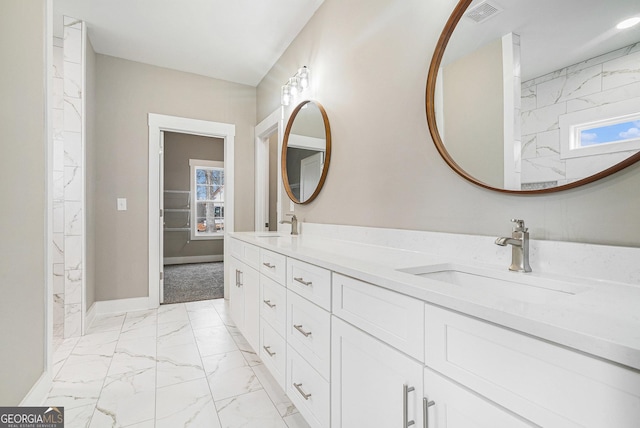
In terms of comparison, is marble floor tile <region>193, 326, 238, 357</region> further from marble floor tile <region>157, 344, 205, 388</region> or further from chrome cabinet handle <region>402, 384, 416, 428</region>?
chrome cabinet handle <region>402, 384, 416, 428</region>

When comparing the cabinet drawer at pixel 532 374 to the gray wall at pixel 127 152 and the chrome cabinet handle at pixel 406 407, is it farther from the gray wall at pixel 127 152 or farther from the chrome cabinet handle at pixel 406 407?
the gray wall at pixel 127 152

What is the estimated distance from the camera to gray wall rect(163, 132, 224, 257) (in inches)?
238

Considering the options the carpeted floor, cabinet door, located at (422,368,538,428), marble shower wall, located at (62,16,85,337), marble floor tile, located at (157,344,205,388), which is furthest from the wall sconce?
the carpeted floor

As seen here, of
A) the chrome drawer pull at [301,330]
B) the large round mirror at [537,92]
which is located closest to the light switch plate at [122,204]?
the chrome drawer pull at [301,330]

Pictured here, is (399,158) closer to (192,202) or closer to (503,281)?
(503,281)

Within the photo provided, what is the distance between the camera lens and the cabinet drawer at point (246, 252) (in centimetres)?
202

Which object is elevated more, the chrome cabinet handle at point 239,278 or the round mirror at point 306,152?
the round mirror at point 306,152

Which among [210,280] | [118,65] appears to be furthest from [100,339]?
[118,65]

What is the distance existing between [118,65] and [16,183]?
8.20 ft

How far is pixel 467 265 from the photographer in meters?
1.15

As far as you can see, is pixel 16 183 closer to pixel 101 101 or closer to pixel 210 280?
pixel 101 101

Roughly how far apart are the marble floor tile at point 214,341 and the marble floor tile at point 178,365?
7 centimetres

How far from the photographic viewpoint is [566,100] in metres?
0.95

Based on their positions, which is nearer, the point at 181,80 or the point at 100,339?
the point at 100,339
